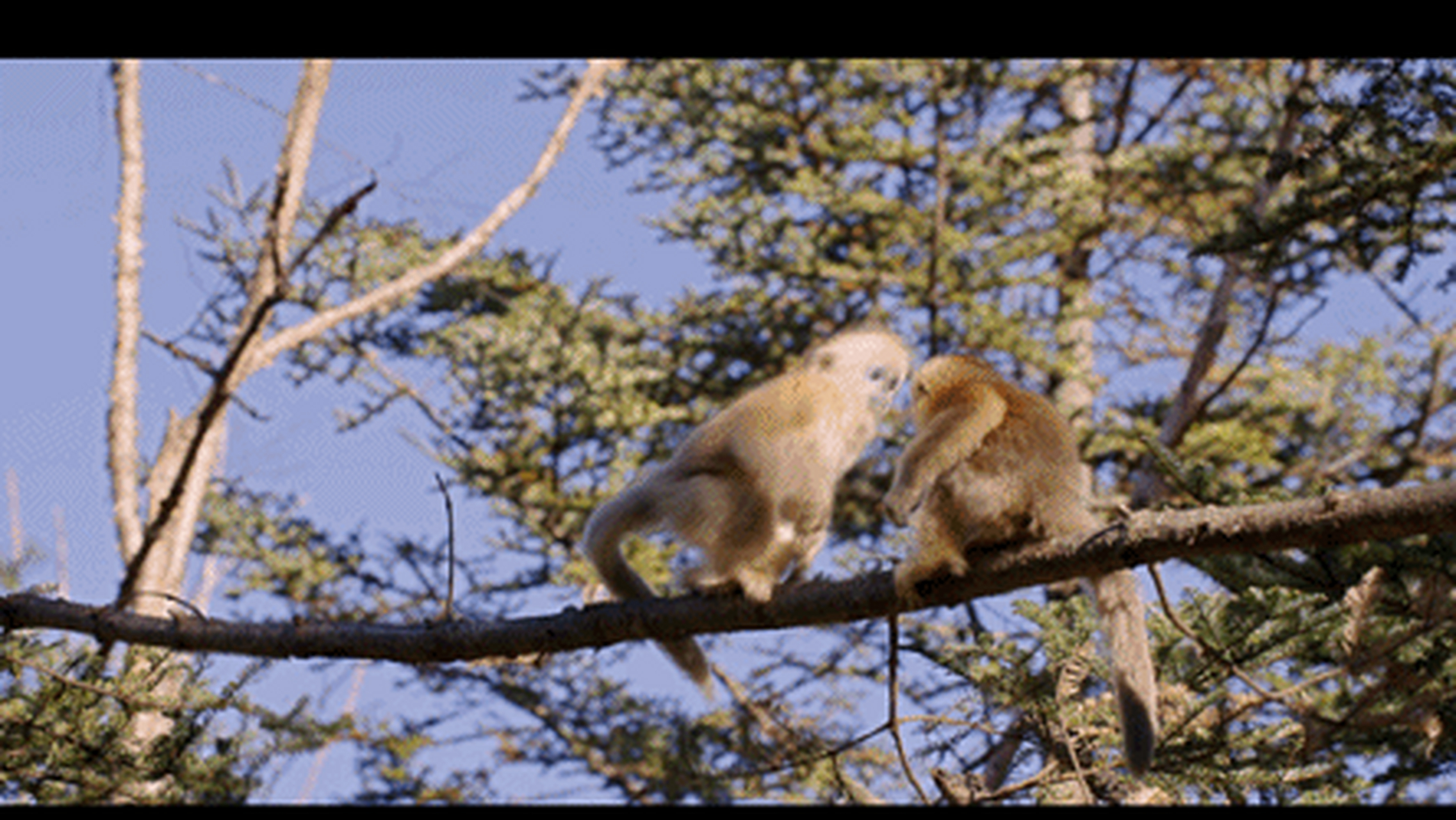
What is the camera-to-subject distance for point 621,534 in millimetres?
4688

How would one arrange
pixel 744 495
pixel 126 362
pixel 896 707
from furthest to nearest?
pixel 126 362 → pixel 744 495 → pixel 896 707

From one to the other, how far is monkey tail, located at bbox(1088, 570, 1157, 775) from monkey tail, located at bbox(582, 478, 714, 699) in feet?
4.59

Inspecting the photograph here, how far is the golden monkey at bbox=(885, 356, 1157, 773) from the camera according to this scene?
375 centimetres

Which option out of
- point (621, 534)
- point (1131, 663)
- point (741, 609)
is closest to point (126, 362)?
point (621, 534)

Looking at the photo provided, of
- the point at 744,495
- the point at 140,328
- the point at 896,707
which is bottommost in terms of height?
the point at 896,707

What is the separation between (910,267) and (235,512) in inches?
232

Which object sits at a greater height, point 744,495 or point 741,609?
point 744,495

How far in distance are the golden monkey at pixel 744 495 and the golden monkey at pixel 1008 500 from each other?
0.70 metres

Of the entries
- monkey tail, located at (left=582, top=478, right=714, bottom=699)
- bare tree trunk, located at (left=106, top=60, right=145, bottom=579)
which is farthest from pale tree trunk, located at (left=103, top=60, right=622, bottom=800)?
monkey tail, located at (left=582, top=478, right=714, bottom=699)

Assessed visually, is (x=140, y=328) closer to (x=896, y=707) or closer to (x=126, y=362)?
(x=126, y=362)

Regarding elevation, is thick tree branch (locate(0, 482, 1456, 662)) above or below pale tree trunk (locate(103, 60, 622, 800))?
below

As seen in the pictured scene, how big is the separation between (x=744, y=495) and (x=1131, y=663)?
1447 mm

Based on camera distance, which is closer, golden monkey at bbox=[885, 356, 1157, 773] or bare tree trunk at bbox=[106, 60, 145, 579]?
golden monkey at bbox=[885, 356, 1157, 773]

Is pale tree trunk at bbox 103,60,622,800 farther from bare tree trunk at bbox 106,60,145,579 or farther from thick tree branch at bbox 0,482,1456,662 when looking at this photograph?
thick tree branch at bbox 0,482,1456,662
